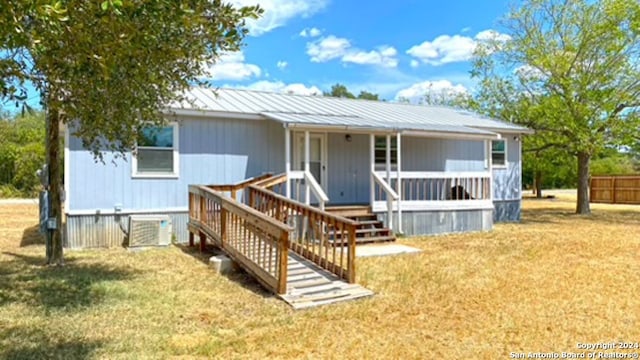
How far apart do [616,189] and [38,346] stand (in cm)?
2833

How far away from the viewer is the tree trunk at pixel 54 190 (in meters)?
7.45

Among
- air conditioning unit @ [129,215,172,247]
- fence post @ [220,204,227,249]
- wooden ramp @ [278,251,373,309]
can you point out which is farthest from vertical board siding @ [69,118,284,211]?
wooden ramp @ [278,251,373,309]

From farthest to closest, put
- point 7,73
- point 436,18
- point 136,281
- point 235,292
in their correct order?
1. point 436,18
2. point 136,281
3. point 235,292
4. point 7,73

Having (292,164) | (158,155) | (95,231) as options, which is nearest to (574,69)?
(292,164)

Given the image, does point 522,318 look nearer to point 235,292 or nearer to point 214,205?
point 235,292

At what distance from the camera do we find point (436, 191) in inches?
541

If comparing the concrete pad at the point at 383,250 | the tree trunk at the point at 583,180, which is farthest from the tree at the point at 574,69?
the concrete pad at the point at 383,250

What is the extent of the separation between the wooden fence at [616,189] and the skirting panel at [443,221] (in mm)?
16980

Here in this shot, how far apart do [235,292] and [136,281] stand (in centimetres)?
159

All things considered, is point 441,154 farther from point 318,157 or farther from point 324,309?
point 324,309

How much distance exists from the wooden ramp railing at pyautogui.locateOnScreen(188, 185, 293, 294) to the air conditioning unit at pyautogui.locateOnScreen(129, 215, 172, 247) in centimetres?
104

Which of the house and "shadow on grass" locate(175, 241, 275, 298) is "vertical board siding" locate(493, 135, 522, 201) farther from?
"shadow on grass" locate(175, 241, 275, 298)

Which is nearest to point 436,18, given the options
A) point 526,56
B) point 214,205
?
point 526,56

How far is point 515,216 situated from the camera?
51.1 ft
